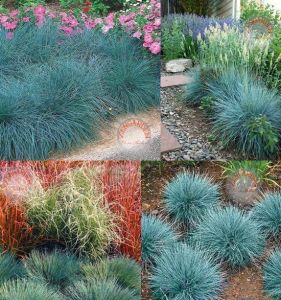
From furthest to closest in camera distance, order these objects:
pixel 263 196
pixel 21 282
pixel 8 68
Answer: pixel 8 68 → pixel 263 196 → pixel 21 282

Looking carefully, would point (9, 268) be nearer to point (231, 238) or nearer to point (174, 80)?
point (231, 238)

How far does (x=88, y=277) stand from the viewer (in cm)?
324

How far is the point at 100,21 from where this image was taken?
3.87 metres

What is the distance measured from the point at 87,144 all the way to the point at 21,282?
2.47 feet

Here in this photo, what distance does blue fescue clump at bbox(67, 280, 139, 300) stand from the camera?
3.15 metres

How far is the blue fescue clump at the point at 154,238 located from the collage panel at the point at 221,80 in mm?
342

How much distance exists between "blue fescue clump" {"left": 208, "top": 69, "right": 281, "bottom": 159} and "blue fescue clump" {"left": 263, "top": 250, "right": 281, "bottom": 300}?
0.50m

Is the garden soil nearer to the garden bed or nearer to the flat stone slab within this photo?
the garden bed

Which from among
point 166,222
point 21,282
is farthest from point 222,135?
point 21,282

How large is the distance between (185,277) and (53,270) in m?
0.64

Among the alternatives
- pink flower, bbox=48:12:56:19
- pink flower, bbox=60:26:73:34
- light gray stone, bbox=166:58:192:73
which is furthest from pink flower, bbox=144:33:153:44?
pink flower, bbox=48:12:56:19

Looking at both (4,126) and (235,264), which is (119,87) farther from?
(235,264)

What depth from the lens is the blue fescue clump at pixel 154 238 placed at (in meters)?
3.30

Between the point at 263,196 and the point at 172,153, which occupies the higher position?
the point at 172,153
